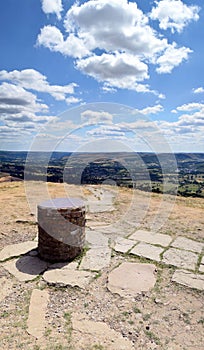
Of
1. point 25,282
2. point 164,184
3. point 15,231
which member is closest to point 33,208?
point 15,231

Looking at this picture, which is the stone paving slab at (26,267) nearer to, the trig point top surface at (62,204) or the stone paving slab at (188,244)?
the trig point top surface at (62,204)

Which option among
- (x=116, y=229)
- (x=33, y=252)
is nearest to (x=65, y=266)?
(x=33, y=252)

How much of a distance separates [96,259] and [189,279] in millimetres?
1431

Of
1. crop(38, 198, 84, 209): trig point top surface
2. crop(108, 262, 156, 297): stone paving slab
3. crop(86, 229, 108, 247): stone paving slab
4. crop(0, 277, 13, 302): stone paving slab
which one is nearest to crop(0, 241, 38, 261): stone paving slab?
crop(0, 277, 13, 302): stone paving slab

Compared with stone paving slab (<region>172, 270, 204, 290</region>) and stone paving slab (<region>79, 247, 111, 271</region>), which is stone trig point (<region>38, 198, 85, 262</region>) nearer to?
stone paving slab (<region>79, 247, 111, 271</region>)

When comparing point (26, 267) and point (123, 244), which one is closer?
point (26, 267)

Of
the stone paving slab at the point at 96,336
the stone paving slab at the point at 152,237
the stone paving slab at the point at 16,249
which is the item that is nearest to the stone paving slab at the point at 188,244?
the stone paving slab at the point at 152,237

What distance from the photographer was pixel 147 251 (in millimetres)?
4516

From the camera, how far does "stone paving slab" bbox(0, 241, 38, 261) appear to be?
4320 millimetres

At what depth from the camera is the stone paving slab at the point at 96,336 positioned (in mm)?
2396

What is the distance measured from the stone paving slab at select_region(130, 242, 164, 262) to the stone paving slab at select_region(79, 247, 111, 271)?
1.52 feet

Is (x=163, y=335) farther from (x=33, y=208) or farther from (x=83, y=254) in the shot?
(x=33, y=208)

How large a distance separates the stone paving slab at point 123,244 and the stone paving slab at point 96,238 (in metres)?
0.22

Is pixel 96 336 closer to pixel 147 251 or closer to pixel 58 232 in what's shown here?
pixel 58 232
